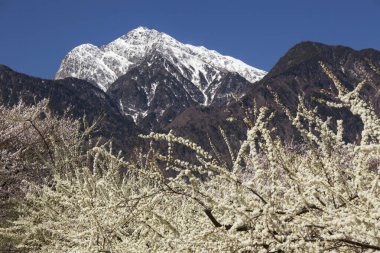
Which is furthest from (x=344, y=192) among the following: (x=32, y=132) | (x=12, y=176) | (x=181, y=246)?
(x=32, y=132)

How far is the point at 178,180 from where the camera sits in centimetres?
432

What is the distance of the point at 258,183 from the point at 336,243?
66 centimetres

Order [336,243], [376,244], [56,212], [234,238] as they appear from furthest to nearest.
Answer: [56,212], [234,238], [336,243], [376,244]

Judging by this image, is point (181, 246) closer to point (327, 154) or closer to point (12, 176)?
point (327, 154)

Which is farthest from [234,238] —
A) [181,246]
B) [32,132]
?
[32,132]

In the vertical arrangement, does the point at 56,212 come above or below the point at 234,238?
above

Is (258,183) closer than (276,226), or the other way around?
(276,226)

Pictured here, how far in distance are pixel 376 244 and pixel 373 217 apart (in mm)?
177

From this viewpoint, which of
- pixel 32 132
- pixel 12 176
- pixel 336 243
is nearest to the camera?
pixel 336 243

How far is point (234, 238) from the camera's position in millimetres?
3514

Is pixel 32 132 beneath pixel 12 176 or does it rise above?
above

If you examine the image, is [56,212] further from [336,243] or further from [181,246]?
[336,243]

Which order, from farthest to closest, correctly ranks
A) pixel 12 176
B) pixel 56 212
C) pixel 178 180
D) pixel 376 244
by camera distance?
pixel 12 176, pixel 56 212, pixel 178 180, pixel 376 244

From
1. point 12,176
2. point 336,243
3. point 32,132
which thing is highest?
point 32,132
